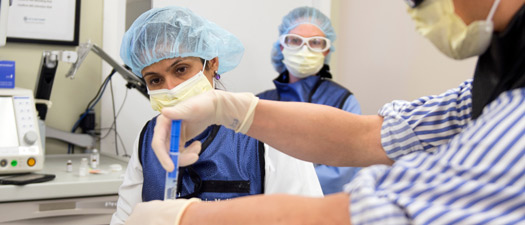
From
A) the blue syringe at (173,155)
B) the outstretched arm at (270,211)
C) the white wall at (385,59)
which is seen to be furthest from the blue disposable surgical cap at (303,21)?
the outstretched arm at (270,211)

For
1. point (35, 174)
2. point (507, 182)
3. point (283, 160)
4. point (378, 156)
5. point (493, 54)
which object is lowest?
point (35, 174)

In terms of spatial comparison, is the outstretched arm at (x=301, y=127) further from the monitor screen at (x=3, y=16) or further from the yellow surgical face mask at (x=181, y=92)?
→ the monitor screen at (x=3, y=16)

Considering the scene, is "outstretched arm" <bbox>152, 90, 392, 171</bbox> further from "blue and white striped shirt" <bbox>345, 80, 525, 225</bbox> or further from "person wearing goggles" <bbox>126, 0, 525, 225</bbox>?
"blue and white striped shirt" <bbox>345, 80, 525, 225</bbox>

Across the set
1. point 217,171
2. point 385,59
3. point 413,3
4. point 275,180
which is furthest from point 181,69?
point 385,59

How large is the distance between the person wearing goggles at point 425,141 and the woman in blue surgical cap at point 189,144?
0.37 m

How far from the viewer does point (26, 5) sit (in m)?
2.44

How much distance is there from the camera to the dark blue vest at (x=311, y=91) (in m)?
2.53

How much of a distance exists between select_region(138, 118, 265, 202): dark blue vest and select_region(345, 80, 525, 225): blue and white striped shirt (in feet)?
2.57

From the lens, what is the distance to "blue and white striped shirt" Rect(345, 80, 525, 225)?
55 centimetres

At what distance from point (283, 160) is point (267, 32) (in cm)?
142

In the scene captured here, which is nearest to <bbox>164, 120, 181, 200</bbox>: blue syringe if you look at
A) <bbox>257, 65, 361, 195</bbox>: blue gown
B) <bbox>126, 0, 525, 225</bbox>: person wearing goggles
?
<bbox>126, 0, 525, 225</bbox>: person wearing goggles

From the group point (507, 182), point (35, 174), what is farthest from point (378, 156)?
point (35, 174)

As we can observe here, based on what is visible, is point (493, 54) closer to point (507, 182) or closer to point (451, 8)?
point (451, 8)

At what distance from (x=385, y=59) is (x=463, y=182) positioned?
7.57ft
